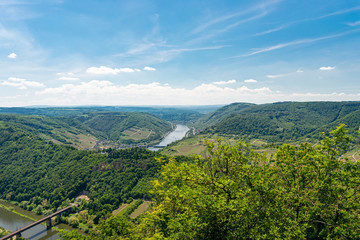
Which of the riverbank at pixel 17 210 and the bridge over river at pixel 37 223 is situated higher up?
the bridge over river at pixel 37 223

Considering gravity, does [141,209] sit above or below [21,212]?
above

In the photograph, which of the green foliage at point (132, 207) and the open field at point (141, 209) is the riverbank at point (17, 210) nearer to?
the green foliage at point (132, 207)

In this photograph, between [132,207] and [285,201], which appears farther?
[132,207]

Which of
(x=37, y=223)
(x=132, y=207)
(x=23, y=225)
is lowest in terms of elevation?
(x=23, y=225)

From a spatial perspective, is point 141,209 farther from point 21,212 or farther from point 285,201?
point 285,201

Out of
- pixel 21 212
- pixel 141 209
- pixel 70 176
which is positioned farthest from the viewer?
pixel 70 176

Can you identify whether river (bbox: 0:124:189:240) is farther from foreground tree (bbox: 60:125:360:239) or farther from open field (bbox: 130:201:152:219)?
foreground tree (bbox: 60:125:360:239)

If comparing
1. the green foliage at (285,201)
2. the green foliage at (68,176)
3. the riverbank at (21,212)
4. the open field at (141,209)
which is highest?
the green foliage at (285,201)

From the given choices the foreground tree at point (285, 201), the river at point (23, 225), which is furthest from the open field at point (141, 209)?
the foreground tree at point (285, 201)

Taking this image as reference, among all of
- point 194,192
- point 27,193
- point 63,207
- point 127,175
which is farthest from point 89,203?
point 194,192

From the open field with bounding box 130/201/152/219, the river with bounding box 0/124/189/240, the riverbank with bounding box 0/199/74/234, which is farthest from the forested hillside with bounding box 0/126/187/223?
the river with bounding box 0/124/189/240

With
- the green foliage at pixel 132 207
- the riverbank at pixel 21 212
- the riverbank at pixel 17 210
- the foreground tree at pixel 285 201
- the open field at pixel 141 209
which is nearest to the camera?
the foreground tree at pixel 285 201

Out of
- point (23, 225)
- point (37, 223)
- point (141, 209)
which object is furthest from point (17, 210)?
point (141, 209)
